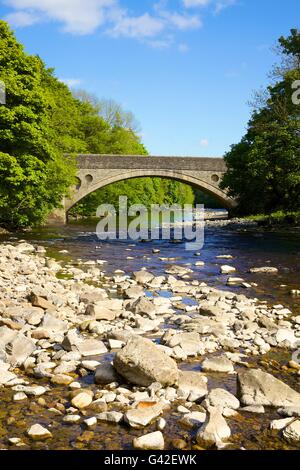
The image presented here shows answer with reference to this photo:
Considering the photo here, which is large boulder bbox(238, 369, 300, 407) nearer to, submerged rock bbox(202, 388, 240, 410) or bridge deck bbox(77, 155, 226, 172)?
submerged rock bbox(202, 388, 240, 410)

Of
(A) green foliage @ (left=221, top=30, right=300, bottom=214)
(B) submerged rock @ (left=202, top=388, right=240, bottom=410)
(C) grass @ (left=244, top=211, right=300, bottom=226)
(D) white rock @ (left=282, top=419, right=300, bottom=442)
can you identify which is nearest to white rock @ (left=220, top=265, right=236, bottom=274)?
(B) submerged rock @ (left=202, top=388, right=240, bottom=410)

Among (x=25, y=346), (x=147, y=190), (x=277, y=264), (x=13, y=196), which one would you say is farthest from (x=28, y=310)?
(x=147, y=190)

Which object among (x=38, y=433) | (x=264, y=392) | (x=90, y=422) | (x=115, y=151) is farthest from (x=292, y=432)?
(x=115, y=151)

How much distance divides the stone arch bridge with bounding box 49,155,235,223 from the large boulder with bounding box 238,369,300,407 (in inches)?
1430

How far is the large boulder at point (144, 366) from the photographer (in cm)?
505

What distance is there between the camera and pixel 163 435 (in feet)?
13.6

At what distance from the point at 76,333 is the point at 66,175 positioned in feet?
66.4

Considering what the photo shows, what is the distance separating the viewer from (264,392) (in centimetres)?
482

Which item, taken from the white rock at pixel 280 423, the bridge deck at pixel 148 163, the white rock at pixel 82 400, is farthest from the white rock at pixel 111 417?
the bridge deck at pixel 148 163

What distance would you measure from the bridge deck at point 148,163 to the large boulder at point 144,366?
37792 mm

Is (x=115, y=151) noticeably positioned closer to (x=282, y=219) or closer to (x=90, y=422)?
(x=282, y=219)

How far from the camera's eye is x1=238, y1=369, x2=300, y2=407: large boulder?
187 inches
